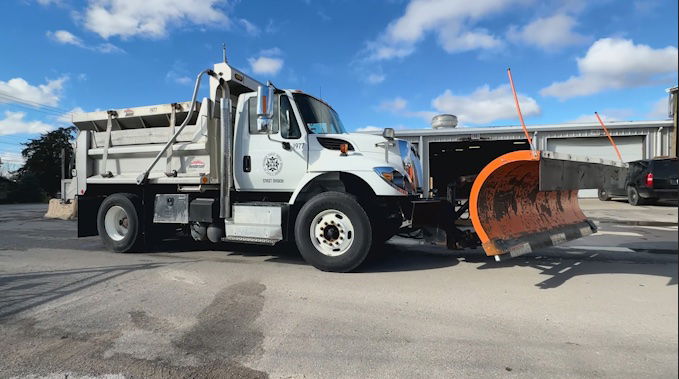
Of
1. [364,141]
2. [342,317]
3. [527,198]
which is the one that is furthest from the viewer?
[527,198]

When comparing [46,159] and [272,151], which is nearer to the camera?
[272,151]

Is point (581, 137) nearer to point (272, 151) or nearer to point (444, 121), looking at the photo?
point (444, 121)

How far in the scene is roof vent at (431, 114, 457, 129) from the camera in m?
21.4

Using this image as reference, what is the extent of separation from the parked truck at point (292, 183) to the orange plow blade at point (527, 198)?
0.06 feet

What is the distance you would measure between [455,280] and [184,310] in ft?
10.6

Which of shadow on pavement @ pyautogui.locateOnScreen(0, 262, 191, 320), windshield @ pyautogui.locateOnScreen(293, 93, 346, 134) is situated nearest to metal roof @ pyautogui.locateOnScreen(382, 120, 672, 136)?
windshield @ pyautogui.locateOnScreen(293, 93, 346, 134)

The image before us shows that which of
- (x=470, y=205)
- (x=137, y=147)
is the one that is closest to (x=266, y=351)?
(x=470, y=205)

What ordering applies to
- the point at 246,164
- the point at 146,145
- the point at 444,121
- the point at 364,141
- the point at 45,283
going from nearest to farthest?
the point at 45,283 → the point at 364,141 → the point at 246,164 → the point at 146,145 → the point at 444,121

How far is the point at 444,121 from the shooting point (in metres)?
21.5

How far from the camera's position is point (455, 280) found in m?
5.29

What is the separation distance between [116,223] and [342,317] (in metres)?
5.72

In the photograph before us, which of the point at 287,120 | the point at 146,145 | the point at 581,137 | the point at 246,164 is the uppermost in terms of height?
the point at 581,137

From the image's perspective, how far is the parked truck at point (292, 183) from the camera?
5.52 meters

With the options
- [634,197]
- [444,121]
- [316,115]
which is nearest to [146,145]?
[316,115]
